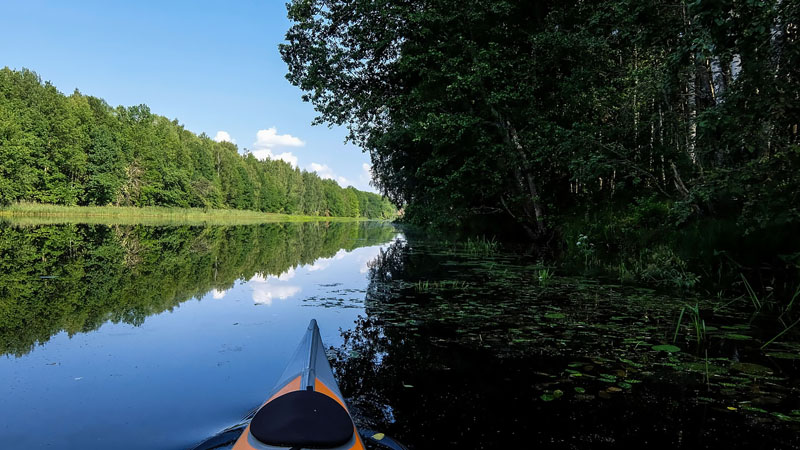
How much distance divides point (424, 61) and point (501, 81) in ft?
10.2

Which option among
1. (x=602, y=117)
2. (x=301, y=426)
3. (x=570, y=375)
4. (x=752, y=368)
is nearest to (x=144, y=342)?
(x=301, y=426)

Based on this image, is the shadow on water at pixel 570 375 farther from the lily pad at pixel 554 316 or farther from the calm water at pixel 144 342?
the calm water at pixel 144 342

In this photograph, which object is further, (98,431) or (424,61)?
Result: (424,61)

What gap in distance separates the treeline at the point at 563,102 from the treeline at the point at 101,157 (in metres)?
38.7

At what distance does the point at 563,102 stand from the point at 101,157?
174 ft

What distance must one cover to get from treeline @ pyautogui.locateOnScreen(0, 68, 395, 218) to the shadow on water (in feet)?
153

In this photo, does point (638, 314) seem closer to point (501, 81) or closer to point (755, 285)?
point (755, 285)

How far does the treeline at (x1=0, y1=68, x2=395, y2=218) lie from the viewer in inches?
1528

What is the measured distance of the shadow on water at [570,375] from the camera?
114 inches

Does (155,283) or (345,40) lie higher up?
(345,40)

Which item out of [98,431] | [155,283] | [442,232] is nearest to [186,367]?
[98,431]

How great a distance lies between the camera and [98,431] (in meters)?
2.81

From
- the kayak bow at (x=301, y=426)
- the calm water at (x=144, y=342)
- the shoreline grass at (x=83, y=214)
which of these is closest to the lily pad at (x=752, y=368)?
the kayak bow at (x=301, y=426)

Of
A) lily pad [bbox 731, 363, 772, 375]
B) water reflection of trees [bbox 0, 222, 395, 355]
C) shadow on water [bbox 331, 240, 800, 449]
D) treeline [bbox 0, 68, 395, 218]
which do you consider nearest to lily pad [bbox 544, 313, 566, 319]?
shadow on water [bbox 331, 240, 800, 449]
